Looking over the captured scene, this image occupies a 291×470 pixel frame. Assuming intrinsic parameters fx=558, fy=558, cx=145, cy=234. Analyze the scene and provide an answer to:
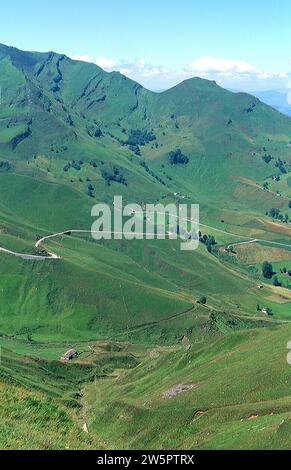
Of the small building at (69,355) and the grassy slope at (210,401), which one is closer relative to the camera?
the grassy slope at (210,401)

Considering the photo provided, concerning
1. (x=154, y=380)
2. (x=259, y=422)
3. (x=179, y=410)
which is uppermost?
(x=259, y=422)

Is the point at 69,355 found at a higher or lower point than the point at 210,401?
lower

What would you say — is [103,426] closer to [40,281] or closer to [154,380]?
[154,380]

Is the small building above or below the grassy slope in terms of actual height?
below

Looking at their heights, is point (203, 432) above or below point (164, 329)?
above

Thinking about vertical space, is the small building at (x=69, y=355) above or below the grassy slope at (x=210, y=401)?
below

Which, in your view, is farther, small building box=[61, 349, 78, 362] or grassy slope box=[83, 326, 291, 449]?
small building box=[61, 349, 78, 362]

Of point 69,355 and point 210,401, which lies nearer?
point 210,401
